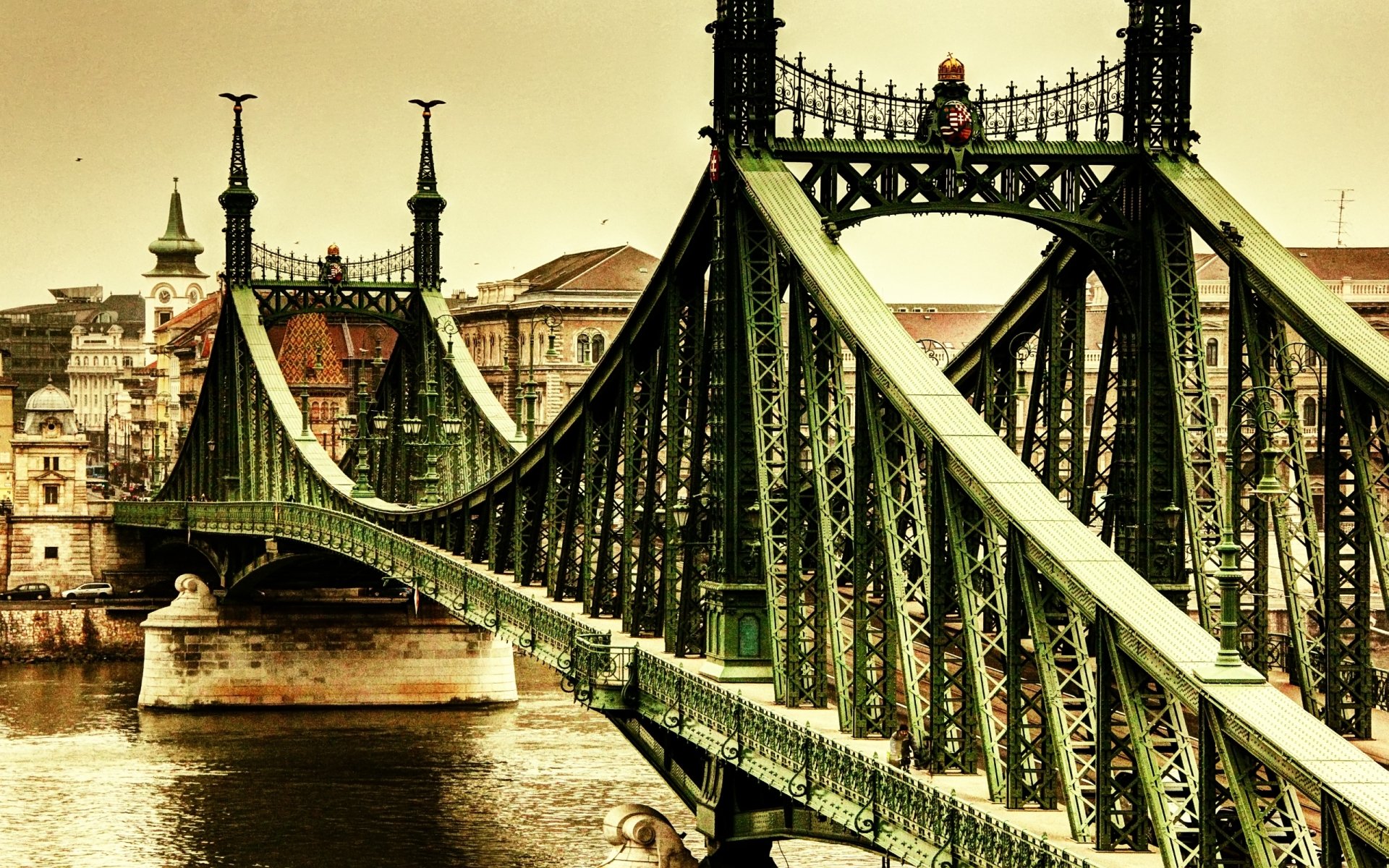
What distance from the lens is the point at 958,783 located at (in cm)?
3803

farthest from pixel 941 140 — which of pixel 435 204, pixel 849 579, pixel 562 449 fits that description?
pixel 435 204

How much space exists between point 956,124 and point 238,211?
62175 millimetres

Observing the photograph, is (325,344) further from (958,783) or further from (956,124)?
(958,783)

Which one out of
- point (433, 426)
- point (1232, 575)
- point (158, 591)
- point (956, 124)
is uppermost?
point (956, 124)

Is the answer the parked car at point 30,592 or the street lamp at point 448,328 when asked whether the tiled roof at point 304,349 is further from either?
the street lamp at point 448,328

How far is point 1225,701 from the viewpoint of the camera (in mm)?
30031

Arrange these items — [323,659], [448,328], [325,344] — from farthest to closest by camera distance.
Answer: [325,344], [323,659], [448,328]

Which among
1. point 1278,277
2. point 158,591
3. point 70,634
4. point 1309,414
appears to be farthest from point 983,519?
point 158,591

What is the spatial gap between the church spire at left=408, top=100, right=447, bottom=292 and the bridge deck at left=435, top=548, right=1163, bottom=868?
148ft

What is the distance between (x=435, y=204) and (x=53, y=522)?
39.7m

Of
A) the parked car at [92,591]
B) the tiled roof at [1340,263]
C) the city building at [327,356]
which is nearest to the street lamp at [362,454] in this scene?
the parked car at [92,591]

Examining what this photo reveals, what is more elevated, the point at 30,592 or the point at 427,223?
the point at 427,223

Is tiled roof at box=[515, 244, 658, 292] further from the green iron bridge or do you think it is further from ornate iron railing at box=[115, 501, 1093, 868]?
the green iron bridge

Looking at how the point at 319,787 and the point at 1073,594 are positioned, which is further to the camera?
the point at 319,787
